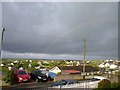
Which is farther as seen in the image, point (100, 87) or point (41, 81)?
point (41, 81)

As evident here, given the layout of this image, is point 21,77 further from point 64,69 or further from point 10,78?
point 64,69

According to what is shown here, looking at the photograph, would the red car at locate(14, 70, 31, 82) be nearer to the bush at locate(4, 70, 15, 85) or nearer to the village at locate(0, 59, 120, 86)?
the bush at locate(4, 70, 15, 85)

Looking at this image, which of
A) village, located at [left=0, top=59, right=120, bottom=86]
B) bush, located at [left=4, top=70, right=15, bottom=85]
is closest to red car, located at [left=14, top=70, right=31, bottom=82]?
bush, located at [left=4, top=70, right=15, bottom=85]

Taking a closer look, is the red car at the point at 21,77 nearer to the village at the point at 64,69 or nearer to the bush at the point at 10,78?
the bush at the point at 10,78

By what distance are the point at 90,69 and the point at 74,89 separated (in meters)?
38.3

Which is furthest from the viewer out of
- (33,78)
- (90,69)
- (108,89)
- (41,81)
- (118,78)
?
(90,69)

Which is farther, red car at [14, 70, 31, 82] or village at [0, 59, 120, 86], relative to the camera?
village at [0, 59, 120, 86]

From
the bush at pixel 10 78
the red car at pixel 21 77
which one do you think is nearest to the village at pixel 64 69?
the bush at pixel 10 78

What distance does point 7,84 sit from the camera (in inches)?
443

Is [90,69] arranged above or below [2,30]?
below

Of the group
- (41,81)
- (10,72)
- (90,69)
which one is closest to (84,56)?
(41,81)

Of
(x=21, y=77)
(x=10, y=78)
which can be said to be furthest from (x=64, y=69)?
(x=10, y=78)

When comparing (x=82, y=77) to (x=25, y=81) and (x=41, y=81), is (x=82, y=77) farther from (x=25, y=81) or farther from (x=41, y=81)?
(x=25, y=81)

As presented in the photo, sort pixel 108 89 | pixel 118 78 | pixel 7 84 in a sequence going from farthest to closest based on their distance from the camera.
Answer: pixel 7 84 < pixel 118 78 < pixel 108 89
